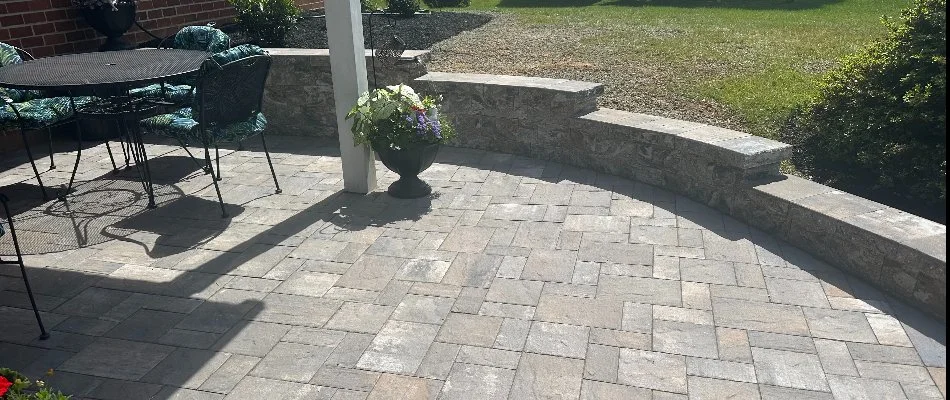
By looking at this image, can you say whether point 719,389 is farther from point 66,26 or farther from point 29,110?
point 66,26

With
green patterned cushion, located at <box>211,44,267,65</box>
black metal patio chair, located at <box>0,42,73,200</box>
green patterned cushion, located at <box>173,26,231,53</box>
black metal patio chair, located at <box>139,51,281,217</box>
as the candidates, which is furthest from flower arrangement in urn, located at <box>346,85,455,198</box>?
black metal patio chair, located at <box>0,42,73,200</box>

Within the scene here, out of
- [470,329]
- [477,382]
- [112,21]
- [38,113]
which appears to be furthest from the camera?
[112,21]

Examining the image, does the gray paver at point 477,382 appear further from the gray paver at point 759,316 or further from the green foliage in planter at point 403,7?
the green foliage in planter at point 403,7

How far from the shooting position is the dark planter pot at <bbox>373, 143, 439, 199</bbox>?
490 cm

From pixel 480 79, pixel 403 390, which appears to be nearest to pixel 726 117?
pixel 480 79

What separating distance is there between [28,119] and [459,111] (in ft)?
10.2

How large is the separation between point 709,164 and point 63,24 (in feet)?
18.5

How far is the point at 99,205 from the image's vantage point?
5004 millimetres

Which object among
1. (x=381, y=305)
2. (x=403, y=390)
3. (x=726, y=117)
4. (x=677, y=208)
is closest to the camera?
(x=403, y=390)

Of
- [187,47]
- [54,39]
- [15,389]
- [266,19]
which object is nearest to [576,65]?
[266,19]

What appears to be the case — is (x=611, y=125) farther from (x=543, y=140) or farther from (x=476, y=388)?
(x=476, y=388)

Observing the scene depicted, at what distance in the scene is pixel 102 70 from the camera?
4.54 meters

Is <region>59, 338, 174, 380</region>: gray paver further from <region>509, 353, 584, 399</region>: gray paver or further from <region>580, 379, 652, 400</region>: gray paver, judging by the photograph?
<region>580, 379, 652, 400</region>: gray paver

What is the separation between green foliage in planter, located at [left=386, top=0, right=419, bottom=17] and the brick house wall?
2.83m
